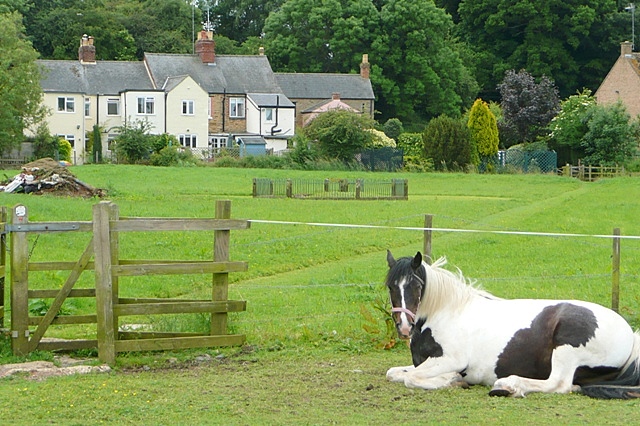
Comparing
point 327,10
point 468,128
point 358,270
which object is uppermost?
point 327,10

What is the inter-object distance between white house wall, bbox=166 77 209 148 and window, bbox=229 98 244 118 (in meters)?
2.86

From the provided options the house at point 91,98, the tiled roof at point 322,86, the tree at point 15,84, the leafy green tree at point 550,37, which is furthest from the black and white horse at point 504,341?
the leafy green tree at point 550,37

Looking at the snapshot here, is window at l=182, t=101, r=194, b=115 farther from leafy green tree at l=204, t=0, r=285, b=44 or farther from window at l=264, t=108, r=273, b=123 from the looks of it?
leafy green tree at l=204, t=0, r=285, b=44

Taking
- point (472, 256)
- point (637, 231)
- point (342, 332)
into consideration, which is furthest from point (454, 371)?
point (637, 231)

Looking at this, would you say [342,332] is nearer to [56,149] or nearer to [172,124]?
[56,149]

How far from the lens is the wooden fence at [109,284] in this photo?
36.6 ft

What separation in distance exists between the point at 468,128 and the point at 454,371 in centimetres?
5217

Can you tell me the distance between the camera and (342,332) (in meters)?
12.8

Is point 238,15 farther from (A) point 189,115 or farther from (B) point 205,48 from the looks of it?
(A) point 189,115

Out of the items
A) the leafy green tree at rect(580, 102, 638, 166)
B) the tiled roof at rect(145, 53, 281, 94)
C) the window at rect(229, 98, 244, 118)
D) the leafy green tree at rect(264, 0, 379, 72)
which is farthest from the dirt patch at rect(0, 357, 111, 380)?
the leafy green tree at rect(264, 0, 379, 72)

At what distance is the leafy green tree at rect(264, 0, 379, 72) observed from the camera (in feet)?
314

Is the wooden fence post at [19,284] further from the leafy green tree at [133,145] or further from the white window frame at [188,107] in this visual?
the white window frame at [188,107]

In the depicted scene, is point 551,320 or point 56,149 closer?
point 551,320

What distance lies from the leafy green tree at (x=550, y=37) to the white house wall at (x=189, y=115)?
112ft
